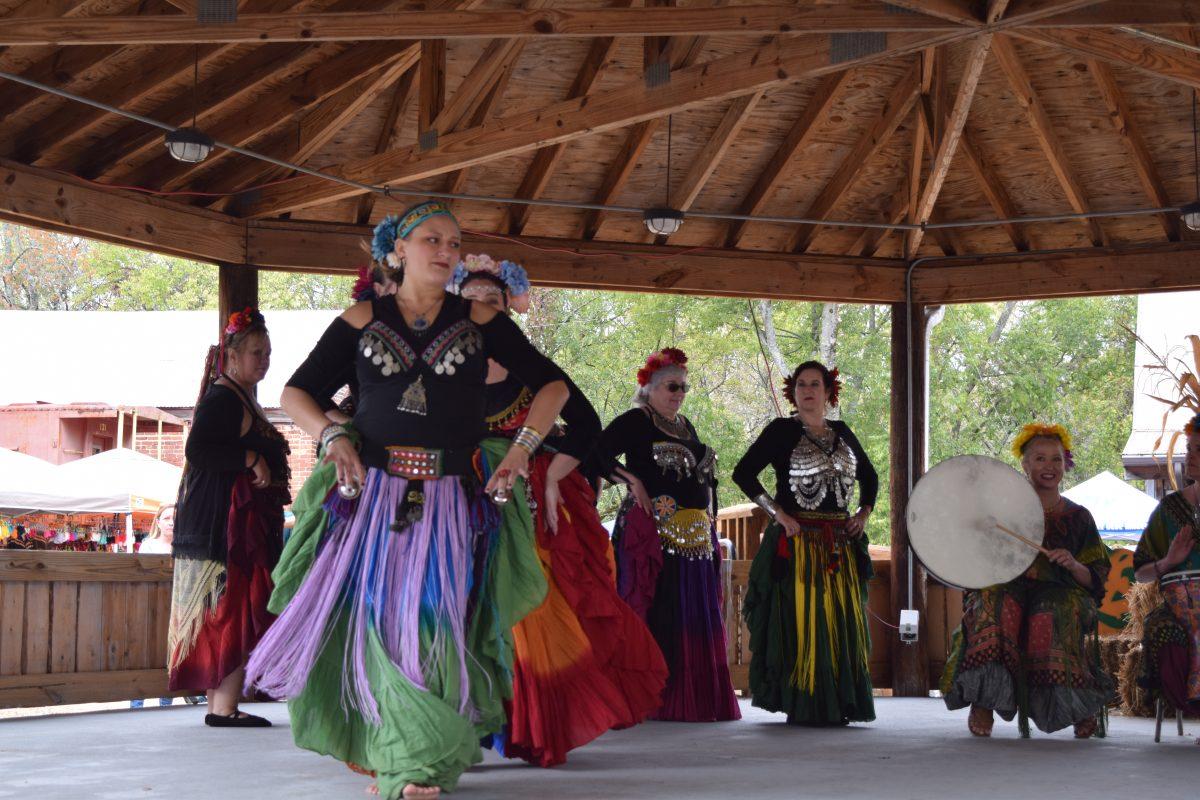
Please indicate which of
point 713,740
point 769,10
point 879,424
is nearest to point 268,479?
point 713,740

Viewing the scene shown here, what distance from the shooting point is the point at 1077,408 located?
2553 cm

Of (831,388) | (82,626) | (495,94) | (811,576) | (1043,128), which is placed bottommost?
(82,626)

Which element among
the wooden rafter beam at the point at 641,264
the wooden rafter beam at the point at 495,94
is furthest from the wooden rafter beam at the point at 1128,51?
the wooden rafter beam at the point at 641,264

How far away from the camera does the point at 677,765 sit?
188 inches

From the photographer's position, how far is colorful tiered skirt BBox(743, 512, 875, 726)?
6605mm

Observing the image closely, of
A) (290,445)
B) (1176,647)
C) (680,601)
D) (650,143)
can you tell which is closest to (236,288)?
(650,143)

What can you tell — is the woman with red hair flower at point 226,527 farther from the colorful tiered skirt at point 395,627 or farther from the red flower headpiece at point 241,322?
the colorful tiered skirt at point 395,627

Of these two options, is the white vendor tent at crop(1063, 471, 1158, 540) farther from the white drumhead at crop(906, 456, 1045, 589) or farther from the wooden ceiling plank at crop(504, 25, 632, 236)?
the white drumhead at crop(906, 456, 1045, 589)

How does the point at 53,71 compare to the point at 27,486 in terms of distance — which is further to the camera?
the point at 27,486

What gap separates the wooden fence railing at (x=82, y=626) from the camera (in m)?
6.92

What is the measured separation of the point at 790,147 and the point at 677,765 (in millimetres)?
5118

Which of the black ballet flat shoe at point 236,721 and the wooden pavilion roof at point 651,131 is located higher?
the wooden pavilion roof at point 651,131

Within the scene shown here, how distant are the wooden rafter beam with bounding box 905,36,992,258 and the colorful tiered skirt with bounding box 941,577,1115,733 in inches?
102

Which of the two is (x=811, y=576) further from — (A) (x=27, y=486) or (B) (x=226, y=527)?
(A) (x=27, y=486)
